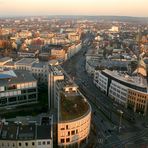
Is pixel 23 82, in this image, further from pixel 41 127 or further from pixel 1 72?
pixel 41 127

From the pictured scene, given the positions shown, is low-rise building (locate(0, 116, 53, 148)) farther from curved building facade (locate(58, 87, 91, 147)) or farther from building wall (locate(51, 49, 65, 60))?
building wall (locate(51, 49, 65, 60))

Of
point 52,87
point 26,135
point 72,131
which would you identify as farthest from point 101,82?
point 26,135

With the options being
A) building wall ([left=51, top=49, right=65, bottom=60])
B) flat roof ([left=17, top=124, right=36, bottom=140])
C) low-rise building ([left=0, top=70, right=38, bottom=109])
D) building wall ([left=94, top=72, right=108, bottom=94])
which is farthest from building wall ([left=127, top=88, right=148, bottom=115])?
building wall ([left=51, top=49, right=65, bottom=60])

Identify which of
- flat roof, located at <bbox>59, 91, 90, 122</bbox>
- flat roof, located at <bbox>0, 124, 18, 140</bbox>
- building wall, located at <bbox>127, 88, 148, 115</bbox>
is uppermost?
flat roof, located at <bbox>59, 91, 90, 122</bbox>

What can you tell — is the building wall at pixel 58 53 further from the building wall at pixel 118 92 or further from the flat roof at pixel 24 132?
the flat roof at pixel 24 132

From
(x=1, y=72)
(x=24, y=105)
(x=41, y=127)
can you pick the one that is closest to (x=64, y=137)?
(x=41, y=127)
